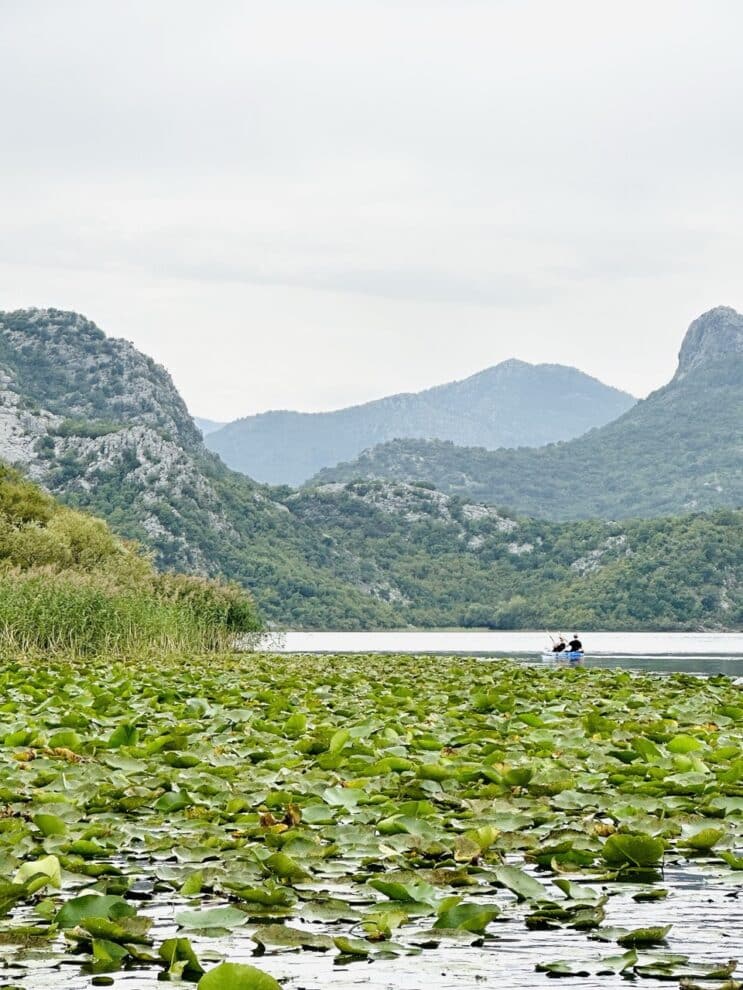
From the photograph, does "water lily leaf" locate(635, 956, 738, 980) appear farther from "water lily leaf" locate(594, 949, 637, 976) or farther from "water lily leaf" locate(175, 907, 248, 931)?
"water lily leaf" locate(175, 907, 248, 931)

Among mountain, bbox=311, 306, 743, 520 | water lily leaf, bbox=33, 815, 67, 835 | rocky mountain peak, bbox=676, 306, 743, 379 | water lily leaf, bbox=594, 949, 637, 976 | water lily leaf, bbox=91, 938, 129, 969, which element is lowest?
water lily leaf, bbox=91, 938, 129, 969

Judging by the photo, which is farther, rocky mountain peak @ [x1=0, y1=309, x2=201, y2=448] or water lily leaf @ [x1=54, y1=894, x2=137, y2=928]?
rocky mountain peak @ [x1=0, y1=309, x2=201, y2=448]

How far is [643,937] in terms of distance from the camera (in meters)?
4.73

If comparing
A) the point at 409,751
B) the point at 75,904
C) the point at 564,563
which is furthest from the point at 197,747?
the point at 564,563

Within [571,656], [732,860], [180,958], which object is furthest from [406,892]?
[571,656]

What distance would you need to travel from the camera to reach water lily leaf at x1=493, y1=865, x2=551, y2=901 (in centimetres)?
536

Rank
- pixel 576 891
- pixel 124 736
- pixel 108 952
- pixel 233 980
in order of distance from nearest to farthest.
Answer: pixel 233 980 → pixel 108 952 → pixel 576 891 → pixel 124 736

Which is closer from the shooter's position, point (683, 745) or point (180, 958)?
point (180, 958)

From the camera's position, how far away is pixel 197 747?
9289 mm

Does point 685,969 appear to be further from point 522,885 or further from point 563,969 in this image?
point 522,885

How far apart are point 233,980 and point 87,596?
68.4ft

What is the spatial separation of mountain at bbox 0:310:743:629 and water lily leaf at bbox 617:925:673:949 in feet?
246

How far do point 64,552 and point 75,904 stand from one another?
28751 millimetres

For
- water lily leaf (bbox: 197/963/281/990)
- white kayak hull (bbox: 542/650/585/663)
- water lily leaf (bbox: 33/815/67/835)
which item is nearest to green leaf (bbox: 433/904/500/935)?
water lily leaf (bbox: 197/963/281/990)
